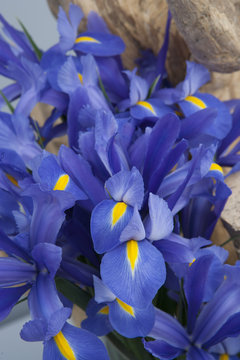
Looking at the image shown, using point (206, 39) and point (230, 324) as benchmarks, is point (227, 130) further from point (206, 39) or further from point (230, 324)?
point (230, 324)


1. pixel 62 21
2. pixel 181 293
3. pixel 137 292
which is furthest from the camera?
pixel 62 21

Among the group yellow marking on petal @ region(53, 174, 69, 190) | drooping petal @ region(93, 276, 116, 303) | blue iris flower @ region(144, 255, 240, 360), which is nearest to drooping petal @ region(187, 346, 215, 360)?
blue iris flower @ region(144, 255, 240, 360)

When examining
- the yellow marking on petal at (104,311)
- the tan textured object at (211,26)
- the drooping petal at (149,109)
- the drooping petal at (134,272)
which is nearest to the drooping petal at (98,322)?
the yellow marking on petal at (104,311)

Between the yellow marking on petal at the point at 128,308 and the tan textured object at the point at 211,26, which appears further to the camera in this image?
the tan textured object at the point at 211,26

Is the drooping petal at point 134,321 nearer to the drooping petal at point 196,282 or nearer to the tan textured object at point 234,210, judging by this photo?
the drooping petal at point 196,282

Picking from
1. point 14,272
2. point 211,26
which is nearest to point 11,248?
point 14,272

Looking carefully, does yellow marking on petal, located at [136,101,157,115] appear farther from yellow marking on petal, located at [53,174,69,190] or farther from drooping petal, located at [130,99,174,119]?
yellow marking on petal, located at [53,174,69,190]

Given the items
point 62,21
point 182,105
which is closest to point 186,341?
point 182,105
